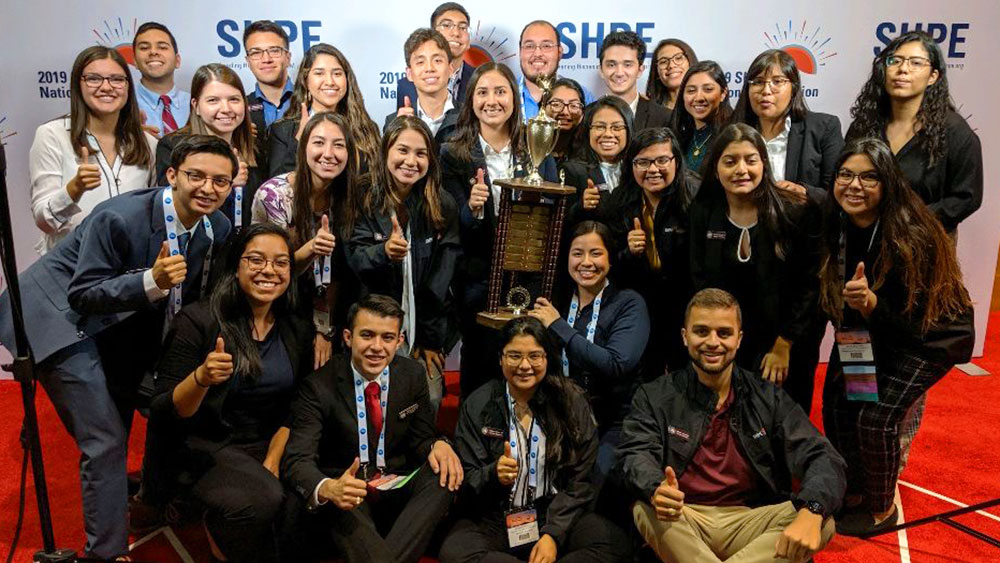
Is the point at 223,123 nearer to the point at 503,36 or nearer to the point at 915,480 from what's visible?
the point at 503,36

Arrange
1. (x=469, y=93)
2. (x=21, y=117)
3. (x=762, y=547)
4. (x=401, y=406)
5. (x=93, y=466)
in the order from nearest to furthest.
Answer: (x=762, y=547)
(x=93, y=466)
(x=401, y=406)
(x=469, y=93)
(x=21, y=117)

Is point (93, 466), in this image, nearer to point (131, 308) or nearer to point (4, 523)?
point (131, 308)

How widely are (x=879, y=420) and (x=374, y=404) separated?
78.7 inches

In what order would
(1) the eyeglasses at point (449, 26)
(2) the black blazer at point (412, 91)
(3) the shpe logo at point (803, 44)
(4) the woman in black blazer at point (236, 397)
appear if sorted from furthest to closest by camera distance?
(3) the shpe logo at point (803, 44)
(1) the eyeglasses at point (449, 26)
(2) the black blazer at point (412, 91)
(4) the woman in black blazer at point (236, 397)

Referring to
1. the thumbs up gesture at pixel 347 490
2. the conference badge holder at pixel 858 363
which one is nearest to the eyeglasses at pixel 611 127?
the conference badge holder at pixel 858 363

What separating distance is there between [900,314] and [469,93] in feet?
6.62

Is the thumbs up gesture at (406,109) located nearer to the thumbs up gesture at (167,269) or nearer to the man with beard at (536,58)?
the man with beard at (536,58)

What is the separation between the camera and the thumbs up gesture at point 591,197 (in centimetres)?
378

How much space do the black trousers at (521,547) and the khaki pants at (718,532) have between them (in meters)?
0.12

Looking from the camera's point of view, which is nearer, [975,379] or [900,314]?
[900,314]

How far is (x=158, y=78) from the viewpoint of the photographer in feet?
15.8

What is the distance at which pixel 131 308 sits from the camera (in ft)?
9.73

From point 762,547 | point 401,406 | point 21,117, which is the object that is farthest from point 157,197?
point 21,117

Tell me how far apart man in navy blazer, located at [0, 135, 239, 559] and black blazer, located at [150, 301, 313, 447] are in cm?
16
